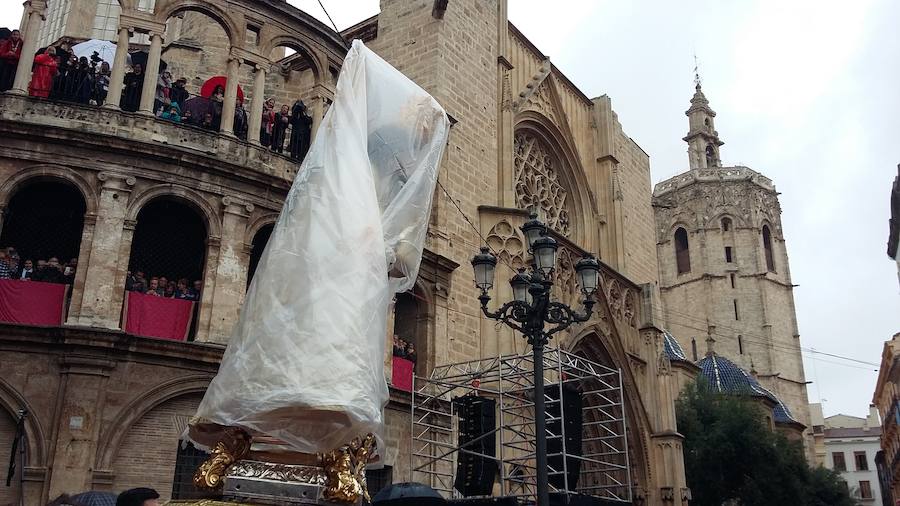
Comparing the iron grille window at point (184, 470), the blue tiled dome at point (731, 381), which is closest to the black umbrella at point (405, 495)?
the iron grille window at point (184, 470)

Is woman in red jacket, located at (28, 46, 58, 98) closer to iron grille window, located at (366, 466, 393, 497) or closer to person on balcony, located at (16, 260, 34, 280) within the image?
person on balcony, located at (16, 260, 34, 280)

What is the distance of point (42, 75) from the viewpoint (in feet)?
42.7

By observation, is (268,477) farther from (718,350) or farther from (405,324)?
(718,350)

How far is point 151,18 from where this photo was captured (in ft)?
45.2

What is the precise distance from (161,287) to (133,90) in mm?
3580

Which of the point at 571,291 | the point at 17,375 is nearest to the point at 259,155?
the point at 17,375

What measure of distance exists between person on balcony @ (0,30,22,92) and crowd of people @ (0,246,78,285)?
2862 millimetres

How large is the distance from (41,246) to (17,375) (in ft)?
9.61

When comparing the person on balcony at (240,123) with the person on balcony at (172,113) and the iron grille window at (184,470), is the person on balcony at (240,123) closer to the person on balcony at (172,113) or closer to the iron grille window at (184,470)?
the person on balcony at (172,113)

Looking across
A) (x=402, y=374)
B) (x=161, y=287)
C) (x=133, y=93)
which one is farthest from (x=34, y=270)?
(x=402, y=374)

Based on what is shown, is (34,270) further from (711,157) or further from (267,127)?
(711,157)

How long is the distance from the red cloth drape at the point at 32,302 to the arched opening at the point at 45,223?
2.31ft

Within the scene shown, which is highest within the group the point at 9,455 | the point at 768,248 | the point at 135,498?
the point at 768,248

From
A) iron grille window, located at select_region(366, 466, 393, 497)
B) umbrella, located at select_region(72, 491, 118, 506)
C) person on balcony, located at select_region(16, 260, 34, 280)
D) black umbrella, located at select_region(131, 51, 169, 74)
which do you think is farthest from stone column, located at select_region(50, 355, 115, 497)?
black umbrella, located at select_region(131, 51, 169, 74)
